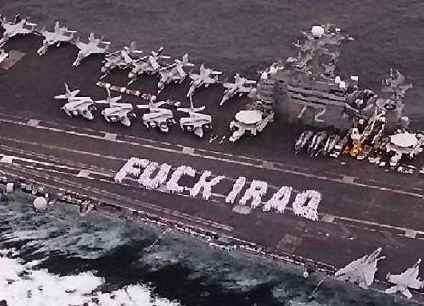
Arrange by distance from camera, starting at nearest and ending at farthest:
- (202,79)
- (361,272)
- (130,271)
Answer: (361,272), (130,271), (202,79)

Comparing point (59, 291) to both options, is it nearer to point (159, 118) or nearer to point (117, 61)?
point (159, 118)

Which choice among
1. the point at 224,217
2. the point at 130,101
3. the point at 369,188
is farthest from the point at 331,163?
the point at 130,101

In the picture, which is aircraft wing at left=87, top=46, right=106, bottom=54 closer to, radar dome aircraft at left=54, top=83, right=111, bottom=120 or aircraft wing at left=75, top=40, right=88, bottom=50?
aircraft wing at left=75, top=40, right=88, bottom=50

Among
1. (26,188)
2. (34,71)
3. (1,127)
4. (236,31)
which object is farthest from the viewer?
(236,31)

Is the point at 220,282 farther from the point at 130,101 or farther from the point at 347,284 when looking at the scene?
the point at 130,101

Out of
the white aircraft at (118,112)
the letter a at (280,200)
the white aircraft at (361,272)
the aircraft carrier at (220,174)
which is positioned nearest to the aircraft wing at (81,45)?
the aircraft carrier at (220,174)

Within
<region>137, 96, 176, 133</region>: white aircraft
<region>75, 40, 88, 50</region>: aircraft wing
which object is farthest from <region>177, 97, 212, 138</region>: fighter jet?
<region>75, 40, 88, 50</region>: aircraft wing

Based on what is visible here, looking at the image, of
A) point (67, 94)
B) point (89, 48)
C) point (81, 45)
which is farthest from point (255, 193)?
point (81, 45)

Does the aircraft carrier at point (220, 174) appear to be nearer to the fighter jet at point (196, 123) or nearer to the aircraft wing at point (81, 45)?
the fighter jet at point (196, 123)
